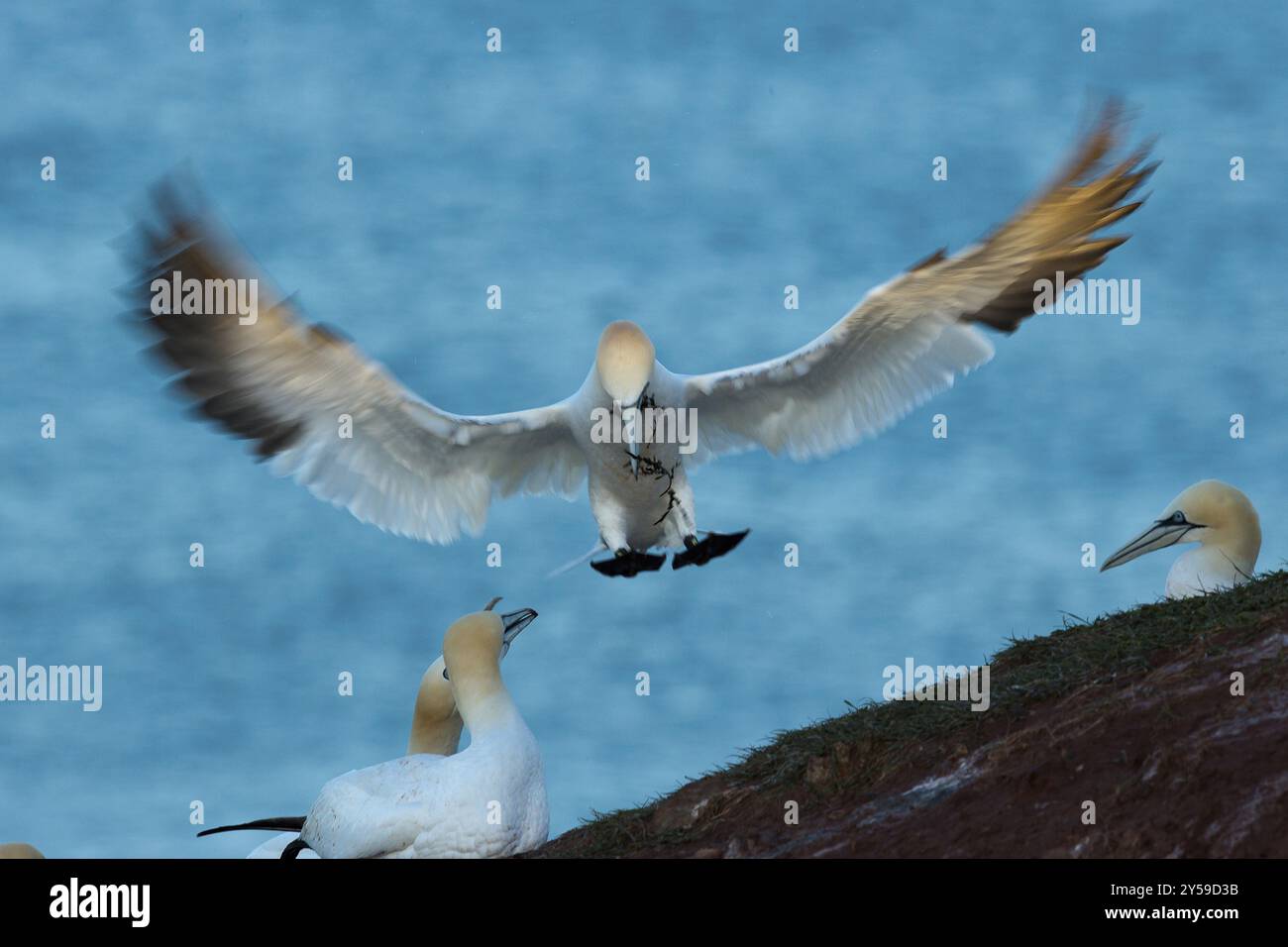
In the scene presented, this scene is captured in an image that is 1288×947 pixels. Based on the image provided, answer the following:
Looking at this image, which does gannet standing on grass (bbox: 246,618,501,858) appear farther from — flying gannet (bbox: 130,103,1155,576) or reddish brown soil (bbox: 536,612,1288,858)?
reddish brown soil (bbox: 536,612,1288,858)

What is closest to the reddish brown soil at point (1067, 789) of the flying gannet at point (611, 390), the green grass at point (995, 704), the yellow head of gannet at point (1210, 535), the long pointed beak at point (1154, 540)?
the green grass at point (995, 704)

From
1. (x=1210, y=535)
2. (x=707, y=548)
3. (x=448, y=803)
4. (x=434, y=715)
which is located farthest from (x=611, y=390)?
(x=1210, y=535)

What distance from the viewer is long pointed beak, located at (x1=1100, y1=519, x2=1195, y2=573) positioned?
1555cm

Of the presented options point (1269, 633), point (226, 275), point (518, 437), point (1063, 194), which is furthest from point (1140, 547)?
point (226, 275)

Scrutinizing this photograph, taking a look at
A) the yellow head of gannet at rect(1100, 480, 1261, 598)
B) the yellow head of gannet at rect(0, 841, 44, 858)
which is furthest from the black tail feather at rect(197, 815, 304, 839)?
the yellow head of gannet at rect(1100, 480, 1261, 598)

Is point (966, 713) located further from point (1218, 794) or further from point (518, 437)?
point (518, 437)

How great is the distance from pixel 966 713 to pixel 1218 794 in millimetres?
2559

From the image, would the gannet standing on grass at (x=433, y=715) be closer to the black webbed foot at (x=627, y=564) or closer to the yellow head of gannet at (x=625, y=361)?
the black webbed foot at (x=627, y=564)

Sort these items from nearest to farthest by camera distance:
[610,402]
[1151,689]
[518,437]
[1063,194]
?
[1151,689]
[1063,194]
[610,402]
[518,437]

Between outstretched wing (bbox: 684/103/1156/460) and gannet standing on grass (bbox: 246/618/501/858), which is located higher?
outstretched wing (bbox: 684/103/1156/460)

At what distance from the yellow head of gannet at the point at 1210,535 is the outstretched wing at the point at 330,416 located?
15.8ft

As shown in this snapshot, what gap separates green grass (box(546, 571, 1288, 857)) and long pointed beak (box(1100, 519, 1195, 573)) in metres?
4.01

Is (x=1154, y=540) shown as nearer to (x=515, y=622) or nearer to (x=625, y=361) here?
(x=625, y=361)

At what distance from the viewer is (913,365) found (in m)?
14.0
